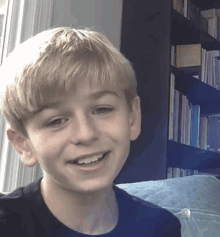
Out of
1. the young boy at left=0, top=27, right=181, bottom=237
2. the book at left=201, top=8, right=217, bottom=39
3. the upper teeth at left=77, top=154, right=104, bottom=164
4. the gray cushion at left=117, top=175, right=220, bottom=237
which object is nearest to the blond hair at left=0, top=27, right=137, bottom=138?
the young boy at left=0, top=27, right=181, bottom=237

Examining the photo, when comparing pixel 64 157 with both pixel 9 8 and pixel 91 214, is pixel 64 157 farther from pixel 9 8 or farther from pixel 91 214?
pixel 9 8

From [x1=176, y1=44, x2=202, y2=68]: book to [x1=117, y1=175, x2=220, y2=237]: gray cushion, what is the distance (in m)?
1.34

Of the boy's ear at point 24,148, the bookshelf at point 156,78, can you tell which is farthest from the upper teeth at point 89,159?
the bookshelf at point 156,78

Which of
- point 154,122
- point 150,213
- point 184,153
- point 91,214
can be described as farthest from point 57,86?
point 184,153

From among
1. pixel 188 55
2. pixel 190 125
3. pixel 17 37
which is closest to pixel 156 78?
pixel 188 55

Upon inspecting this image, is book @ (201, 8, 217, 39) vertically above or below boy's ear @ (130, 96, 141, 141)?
above

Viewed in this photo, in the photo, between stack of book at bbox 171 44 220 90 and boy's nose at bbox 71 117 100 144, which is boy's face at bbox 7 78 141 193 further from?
stack of book at bbox 171 44 220 90

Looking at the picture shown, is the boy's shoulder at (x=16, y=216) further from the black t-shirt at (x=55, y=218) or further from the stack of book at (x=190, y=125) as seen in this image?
the stack of book at (x=190, y=125)

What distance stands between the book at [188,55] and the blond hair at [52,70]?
5.09 ft

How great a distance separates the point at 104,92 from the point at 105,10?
1600 millimetres

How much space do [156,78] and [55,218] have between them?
142cm

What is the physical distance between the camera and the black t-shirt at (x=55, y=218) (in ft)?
2.05

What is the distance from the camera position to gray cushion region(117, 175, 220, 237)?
0.81 metres

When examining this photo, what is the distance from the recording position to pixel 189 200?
0.85 metres
